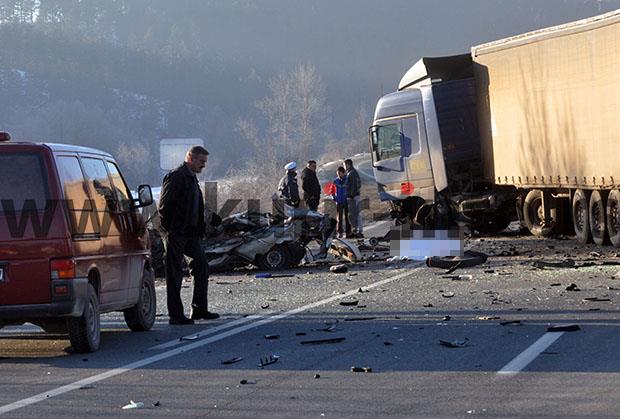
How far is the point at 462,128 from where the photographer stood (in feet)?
91.1

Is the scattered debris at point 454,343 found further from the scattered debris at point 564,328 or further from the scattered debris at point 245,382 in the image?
the scattered debris at point 245,382

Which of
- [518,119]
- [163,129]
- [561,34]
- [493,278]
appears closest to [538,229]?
[518,119]

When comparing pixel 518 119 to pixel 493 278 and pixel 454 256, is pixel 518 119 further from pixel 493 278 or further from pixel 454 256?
pixel 493 278

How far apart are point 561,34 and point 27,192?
15267 millimetres

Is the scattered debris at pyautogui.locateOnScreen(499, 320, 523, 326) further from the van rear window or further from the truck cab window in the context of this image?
the truck cab window

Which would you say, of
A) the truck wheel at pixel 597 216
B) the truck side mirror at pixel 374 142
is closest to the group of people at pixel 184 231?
the truck wheel at pixel 597 216

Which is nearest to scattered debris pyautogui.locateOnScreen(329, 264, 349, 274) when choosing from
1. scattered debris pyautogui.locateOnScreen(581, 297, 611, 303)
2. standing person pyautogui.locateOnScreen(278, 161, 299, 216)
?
standing person pyautogui.locateOnScreen(278, 161, 299, 216)

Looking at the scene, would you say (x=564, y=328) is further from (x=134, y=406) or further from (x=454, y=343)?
(x=134, y=406)

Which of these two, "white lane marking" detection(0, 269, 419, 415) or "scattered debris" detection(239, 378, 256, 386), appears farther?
"scattered debris" detection(239, 378, 256, 386)

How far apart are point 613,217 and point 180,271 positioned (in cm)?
1101

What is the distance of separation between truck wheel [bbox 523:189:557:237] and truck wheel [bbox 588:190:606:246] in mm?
3385

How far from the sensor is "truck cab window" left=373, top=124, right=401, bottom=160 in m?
28.5

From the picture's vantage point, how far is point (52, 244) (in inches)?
390

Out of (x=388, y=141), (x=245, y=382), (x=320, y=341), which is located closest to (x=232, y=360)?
(x=245, y=382)
